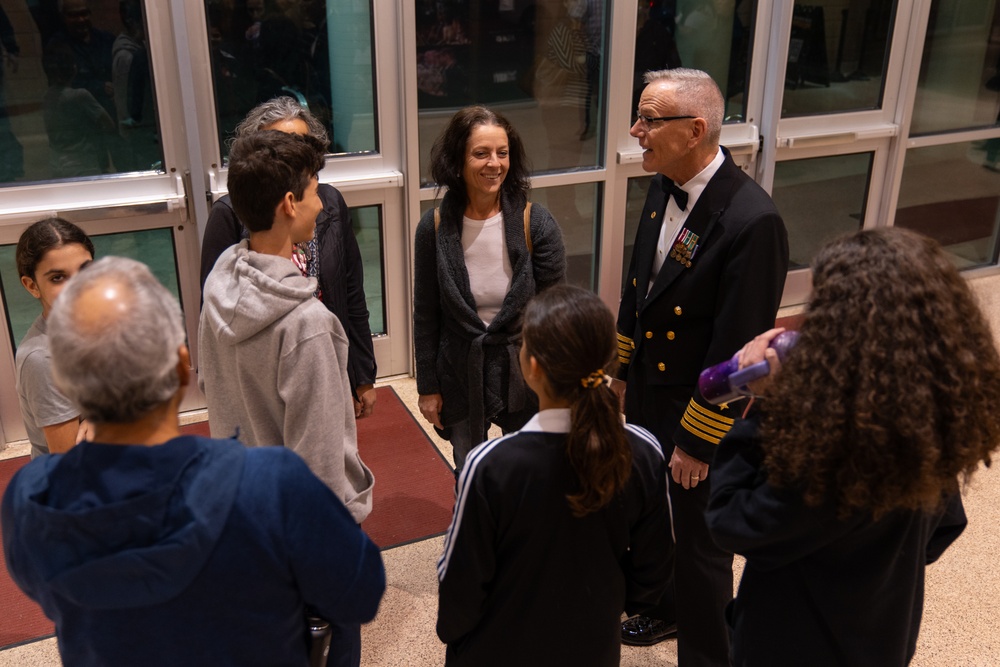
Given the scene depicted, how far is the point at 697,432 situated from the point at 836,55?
351cm

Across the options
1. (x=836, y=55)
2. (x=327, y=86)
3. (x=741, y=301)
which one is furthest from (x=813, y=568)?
(x=836, y=55)

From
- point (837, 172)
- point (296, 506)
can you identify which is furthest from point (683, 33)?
point (296, 506)

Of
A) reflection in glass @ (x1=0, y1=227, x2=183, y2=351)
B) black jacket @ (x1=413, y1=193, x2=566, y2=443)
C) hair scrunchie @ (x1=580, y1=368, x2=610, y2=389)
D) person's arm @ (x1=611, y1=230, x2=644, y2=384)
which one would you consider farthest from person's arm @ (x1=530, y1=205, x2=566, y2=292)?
reflection in glass @ (x1=0, y1=227, x2=183, y2=351)

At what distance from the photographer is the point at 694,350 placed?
7.80 ft

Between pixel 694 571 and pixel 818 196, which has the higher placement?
pixel 818 196

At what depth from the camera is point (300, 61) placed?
392 cm

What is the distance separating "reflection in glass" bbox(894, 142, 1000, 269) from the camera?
5613 mm

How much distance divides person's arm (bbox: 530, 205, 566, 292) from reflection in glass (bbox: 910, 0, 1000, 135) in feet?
11.9

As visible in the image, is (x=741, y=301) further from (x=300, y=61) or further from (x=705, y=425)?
(x=300, y=61)

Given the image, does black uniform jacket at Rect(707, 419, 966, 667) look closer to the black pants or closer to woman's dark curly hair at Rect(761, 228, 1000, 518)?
woman's dark curly hair at Rect(761, 228, 1000, 518)

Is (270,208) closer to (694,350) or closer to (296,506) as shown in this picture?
(296,506)

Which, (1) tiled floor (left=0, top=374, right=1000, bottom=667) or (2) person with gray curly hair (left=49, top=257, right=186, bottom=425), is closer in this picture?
(2) person with gray curly hair (left=49, top=257, right=186, bottom=425)

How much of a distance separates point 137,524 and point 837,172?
16.1ft

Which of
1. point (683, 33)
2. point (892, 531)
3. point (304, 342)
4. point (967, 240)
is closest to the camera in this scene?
point (892, 531)
